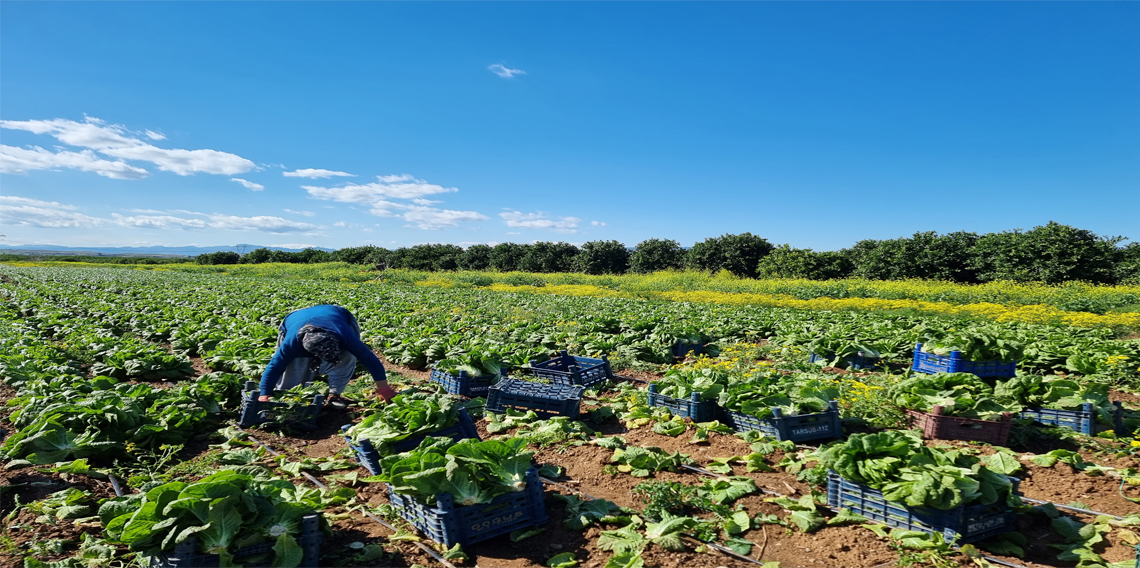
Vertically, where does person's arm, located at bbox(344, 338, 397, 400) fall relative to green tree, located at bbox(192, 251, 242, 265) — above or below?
below

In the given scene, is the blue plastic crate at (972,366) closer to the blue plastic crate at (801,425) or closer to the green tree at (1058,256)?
the blue plastic crate at (801,425)

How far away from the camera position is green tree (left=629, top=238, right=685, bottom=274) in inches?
2047

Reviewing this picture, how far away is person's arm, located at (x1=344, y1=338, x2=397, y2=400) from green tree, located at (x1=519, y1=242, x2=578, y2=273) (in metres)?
50.3

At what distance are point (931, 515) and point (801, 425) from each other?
1922mm

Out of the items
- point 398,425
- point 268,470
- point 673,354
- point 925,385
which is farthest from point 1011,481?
point 673,354

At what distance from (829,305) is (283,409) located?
1881 cm

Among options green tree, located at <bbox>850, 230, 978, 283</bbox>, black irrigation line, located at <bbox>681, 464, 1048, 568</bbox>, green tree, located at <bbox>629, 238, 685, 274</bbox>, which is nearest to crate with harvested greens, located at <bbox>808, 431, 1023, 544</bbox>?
black irrigation line, located at <bbox>681, 464, 1048, 568</bbox>

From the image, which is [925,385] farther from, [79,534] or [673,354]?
[79,534]

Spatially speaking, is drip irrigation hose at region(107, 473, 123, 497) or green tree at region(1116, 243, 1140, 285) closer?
drip irrigation hose at region(107, 473, 123, 497)

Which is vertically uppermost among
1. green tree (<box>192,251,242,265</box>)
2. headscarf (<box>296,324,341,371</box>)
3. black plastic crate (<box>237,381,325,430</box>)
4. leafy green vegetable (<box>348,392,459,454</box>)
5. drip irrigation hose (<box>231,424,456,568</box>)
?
green tree (<box>192,251,242,265</box>)

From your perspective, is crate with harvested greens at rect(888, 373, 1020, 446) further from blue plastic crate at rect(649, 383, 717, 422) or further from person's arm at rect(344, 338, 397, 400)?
person's arm at rect(344, 338, 397, 400)

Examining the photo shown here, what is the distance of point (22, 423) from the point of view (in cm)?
580

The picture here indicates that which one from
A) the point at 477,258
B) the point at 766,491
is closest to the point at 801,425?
the point at 766,491

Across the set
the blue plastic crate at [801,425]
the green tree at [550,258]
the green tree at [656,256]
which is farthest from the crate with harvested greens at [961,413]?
the green tree at [550,258]
